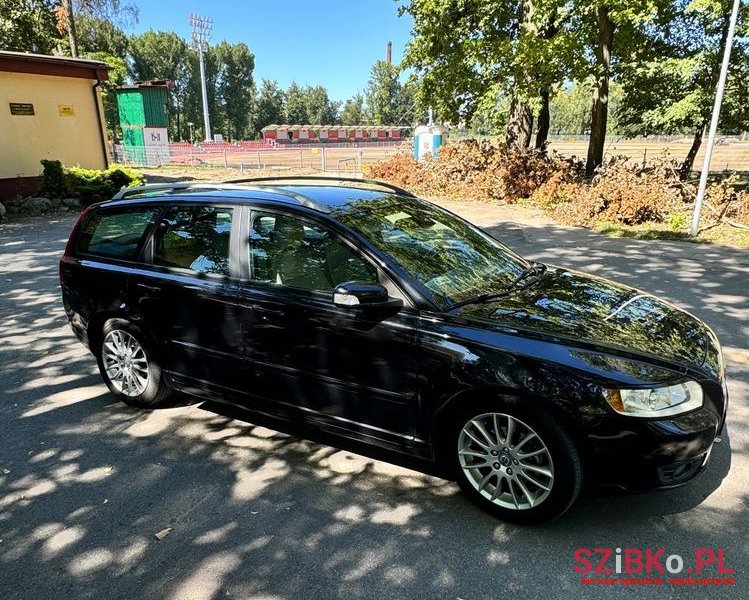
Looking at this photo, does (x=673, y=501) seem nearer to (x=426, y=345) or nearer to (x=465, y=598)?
(x=465, y=598)

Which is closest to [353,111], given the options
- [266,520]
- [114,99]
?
[114,99]

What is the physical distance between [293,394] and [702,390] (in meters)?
2.22

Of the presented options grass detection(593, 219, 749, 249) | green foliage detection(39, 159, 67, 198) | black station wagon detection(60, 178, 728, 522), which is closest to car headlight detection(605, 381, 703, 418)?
black station wagon detection(60, 178, 728, 522)

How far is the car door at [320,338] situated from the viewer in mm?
2920

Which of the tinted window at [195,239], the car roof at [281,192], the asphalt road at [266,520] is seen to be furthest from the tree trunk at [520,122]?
the tinted window at [195,239]

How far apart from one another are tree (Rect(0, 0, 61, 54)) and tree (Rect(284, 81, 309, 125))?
285 ft

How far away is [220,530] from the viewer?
9.12 ft

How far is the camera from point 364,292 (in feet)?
9.23

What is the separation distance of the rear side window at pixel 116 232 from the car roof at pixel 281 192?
0.37 ft

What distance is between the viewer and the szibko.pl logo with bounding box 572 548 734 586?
2416 millimetres

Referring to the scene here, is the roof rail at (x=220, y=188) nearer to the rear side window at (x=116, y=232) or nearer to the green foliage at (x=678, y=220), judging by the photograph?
the rear side window at (x=116, y=232)

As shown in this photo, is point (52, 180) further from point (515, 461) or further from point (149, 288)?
point (515, 461)

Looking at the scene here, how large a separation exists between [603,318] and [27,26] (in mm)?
33603

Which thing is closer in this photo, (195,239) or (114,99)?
(195,239)
